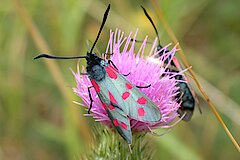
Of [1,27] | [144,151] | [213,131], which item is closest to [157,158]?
[213,131]

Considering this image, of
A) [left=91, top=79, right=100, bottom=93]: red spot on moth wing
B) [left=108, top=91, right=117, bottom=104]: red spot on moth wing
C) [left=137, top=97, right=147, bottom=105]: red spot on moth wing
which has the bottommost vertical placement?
[left=137, top=97, right=147, bottom=105]: red spot on moth wing

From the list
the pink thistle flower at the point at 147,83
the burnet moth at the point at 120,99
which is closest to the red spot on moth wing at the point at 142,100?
the burnet moth at the point at 120,99

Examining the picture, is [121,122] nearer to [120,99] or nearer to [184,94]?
[120,99]

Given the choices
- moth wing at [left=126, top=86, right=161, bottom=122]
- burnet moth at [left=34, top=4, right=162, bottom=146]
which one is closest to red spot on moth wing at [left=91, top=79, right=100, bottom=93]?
burnet moth at [left=34, top=4, right=162, bottom=146]

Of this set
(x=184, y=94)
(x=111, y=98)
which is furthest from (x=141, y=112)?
(x=184, y=94)

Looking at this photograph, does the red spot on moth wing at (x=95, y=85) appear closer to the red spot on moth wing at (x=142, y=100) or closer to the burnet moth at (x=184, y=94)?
the red spot on moth wing at (x=142, y=100)

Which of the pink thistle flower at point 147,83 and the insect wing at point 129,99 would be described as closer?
the insect wing at point 129,99

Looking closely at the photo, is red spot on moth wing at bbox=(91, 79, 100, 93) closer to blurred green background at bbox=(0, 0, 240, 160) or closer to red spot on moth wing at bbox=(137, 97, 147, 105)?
red spot on moth wing at bbox=(137, 97, 147, 105)

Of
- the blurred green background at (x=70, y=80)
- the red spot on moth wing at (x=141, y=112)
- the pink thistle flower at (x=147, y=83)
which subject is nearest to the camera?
the red spot on moth wing at (x=141, y=112)
